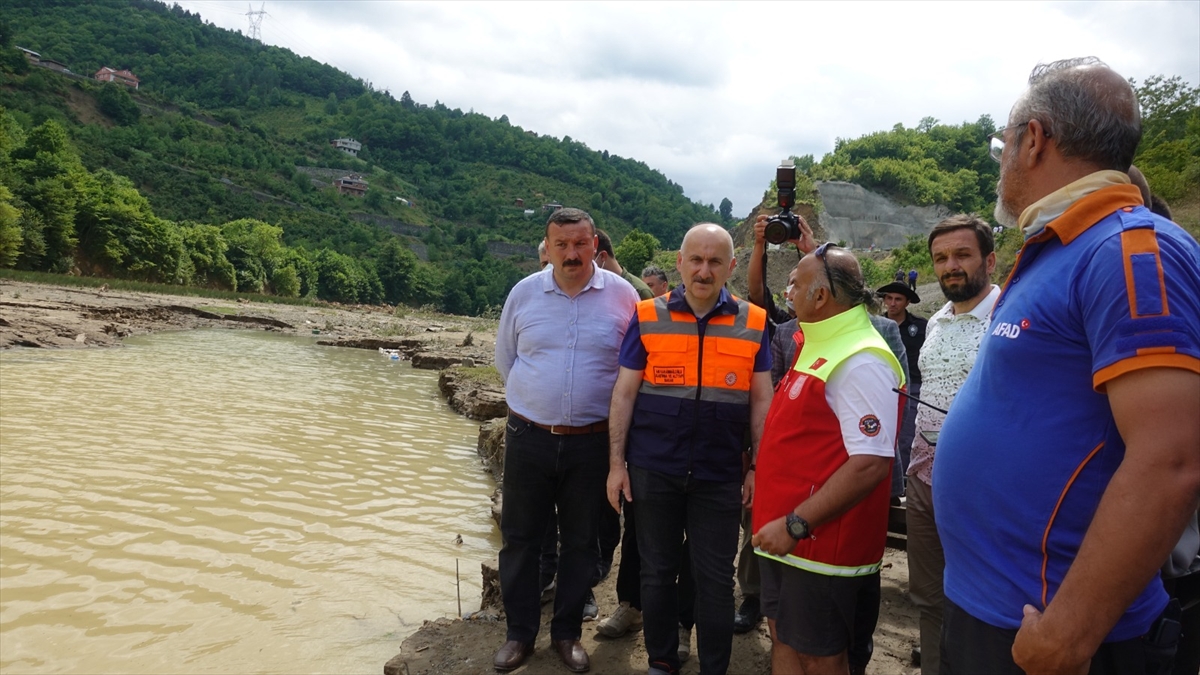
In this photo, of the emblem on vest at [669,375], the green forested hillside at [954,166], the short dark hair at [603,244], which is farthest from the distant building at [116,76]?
the emblem on vest at [669,375]

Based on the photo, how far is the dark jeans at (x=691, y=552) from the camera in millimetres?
3037

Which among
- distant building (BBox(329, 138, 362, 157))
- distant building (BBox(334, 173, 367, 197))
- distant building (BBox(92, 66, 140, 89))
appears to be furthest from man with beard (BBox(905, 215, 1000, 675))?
distant building (BBox(329, 138, 362, 157))

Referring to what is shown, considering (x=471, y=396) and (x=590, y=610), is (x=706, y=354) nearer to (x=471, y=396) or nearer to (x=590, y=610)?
(x=590, y=610)

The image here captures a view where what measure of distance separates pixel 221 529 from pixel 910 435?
5538mm

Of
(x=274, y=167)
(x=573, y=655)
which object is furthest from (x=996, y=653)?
(x=274, y=167)

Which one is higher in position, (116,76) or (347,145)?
(116,76)

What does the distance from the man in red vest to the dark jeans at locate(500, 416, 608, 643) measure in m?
1.16

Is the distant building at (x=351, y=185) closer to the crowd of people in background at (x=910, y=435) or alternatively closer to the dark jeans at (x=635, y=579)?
the dark jeans at (x=635, y=579)

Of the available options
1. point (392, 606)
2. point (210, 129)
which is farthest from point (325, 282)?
point (392, 606)

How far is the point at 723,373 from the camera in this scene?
3094mm

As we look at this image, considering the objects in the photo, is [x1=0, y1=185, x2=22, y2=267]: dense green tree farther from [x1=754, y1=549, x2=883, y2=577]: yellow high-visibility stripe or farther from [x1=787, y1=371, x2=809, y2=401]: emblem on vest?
[x1=754, y1=549, x2=883, y2=577]: yellow high-visibility stripe

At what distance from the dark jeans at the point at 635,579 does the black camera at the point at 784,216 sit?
1580mm

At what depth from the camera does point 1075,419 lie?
1.33 m

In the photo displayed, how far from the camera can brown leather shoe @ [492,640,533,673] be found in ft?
11.1
